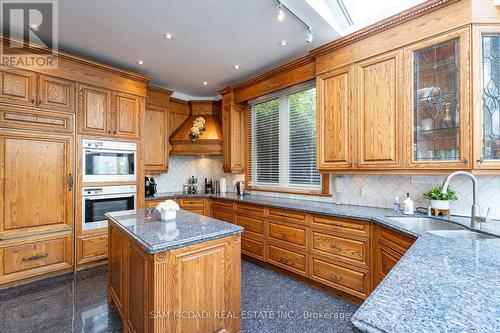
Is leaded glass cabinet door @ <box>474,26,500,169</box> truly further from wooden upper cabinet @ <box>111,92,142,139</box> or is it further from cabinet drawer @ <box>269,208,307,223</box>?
wooden upper cabinet @ <box>111,92,142,139</box>

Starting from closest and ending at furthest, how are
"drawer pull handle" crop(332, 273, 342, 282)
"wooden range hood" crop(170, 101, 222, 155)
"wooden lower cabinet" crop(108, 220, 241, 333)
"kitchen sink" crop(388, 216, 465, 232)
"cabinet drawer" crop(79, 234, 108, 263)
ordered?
1. "wooden lower cabinet" crop(108, 220, 241, 333)
2. "kitchen sink" crop(388, 216, 465, 232)
3. "drawer pull handle" crop(332, 273, 342, 282)
4. "cabinet drawer" crop(79, 234, 108, 263)
5. "wooden range hood" crop(170, 101, 222, 155)

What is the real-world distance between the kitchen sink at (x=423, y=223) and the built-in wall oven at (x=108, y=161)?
338 cm

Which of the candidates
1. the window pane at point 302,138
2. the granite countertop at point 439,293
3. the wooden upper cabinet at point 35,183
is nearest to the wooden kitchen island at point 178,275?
the granite countertop at point 439,293

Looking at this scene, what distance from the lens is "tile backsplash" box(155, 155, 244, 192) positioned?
465cm

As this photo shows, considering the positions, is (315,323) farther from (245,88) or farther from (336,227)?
(245,88)

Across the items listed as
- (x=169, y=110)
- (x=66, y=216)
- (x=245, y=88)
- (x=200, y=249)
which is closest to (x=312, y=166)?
(x=245, y=88)

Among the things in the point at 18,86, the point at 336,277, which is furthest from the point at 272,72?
the point at 18,86

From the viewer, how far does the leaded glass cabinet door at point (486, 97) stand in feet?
A: 5.95

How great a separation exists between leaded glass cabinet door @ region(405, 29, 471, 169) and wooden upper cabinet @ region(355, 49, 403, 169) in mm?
94

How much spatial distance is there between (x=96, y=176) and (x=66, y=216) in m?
0.59

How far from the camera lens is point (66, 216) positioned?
2.96 metres

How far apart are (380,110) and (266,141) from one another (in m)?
1.99

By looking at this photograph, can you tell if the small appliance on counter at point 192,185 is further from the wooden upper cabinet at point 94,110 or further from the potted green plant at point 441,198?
the potted green plant at point 441,198

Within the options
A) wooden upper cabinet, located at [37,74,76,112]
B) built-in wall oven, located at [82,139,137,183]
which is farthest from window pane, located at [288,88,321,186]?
wooden upper cabinet, located at [37,74,76,112]
